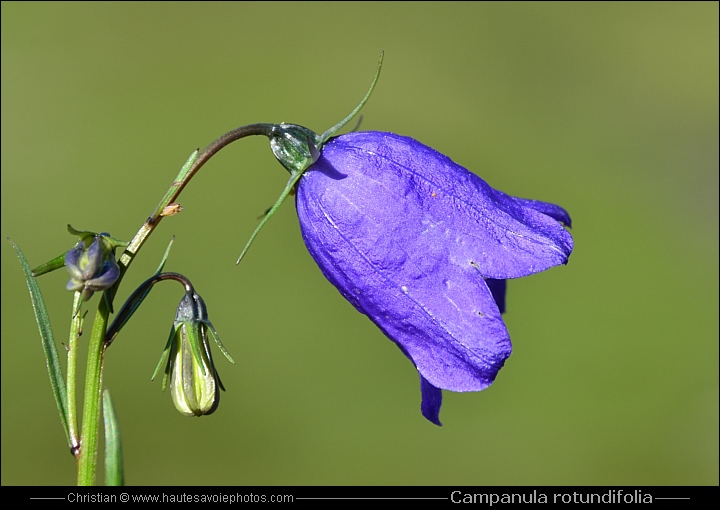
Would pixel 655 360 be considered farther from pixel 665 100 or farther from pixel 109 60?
pixel 109 60

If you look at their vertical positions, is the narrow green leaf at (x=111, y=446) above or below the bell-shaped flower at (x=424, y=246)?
below

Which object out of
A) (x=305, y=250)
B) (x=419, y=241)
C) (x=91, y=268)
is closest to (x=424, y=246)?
(x=419, y=241)

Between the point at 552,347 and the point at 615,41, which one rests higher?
the point at 615,41

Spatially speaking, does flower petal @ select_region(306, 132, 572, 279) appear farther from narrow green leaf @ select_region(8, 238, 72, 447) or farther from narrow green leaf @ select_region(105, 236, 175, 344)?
narrow green leaf @ select_region(8, 238, 72, 447)

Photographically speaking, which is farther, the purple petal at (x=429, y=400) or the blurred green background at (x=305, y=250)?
the blurred green background at (x=305, y=250)

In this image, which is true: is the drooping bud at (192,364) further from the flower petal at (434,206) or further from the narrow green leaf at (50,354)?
the flower petal at (434,206)

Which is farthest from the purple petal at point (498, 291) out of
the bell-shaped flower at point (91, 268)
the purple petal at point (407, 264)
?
the bell-shaped flower at point (91, 268)

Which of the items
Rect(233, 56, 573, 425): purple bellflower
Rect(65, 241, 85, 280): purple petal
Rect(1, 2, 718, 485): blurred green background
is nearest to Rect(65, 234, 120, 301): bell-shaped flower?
Rect(65, 241, 85, 280): purple petal

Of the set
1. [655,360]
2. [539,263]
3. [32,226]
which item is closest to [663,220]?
[655,360]
